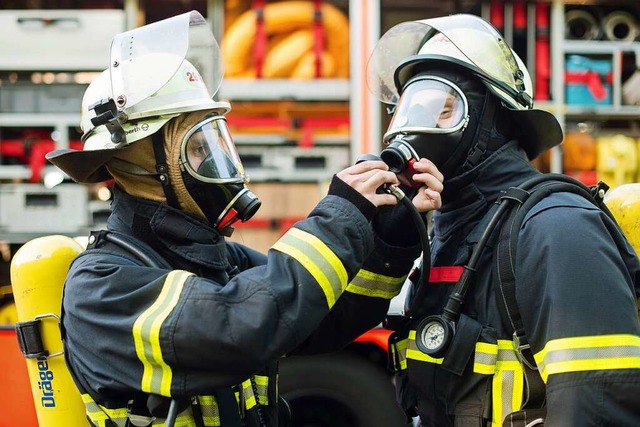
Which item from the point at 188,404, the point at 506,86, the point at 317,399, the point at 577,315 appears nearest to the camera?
the point at 577,315

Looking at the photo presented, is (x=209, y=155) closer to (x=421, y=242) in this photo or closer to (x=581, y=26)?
(x=421, y=242)

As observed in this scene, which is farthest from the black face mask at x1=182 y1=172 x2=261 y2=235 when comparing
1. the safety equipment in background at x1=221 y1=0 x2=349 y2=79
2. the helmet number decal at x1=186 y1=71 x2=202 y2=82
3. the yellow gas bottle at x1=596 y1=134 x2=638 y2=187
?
the yellow gas bottle at x1=596 y1=134 x2=638 y2=187

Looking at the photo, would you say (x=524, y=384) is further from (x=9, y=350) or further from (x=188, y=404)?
(x=9, y=350)

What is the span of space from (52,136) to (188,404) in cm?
316

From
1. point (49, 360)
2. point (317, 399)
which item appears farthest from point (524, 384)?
point (317, 399)

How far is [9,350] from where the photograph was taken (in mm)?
3805

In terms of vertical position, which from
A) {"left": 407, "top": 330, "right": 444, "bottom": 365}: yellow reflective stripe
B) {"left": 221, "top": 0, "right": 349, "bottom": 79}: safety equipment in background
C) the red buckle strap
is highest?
{"left": 221, "top": 0, "right": 349, "bottom": 79}: safety equipment in background

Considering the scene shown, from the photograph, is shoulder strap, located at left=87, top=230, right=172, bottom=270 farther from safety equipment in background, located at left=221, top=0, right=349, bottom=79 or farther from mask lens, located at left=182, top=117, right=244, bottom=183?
safety equipment in background, located at left=221, top=0, right=349, bottom=79

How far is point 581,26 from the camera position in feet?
16.0

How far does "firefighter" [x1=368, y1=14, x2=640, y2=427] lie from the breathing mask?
452 millimetres

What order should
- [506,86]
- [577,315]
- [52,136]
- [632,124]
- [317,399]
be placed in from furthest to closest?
[632,124], [52,136], [317,399], [506,86], [577,315]

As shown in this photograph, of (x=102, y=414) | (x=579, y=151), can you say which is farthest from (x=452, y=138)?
(x=579, y=151)

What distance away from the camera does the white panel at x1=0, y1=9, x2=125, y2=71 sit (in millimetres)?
4496

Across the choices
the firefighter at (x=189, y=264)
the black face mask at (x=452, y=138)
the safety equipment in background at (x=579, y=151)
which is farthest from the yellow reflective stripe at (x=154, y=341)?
the safety equipment in background at (x=579, y=151)
